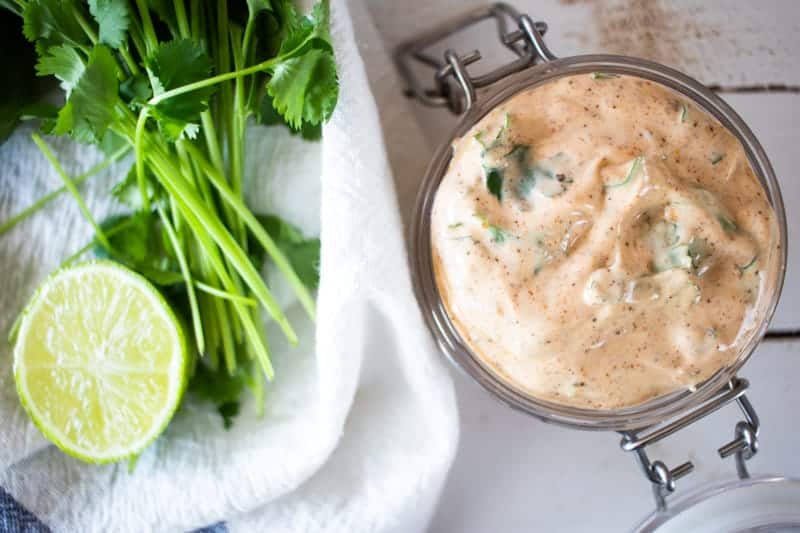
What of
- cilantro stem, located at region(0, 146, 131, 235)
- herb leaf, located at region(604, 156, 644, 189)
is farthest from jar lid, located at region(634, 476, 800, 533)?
cilantro stem, located at region(0, 146, 131, 235)

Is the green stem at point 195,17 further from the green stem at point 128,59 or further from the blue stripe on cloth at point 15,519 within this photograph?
the blue stripe on cloth at point 15,519

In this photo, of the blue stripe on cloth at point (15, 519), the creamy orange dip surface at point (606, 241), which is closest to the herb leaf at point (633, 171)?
the creamy orange dip surface at point (606, 241)

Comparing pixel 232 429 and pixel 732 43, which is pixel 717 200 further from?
pixel 232 429

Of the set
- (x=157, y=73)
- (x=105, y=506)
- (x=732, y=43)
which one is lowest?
(x=105, y=506)

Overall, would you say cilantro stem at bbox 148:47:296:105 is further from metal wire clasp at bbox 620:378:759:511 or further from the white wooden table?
metal wire clasp at bbox 620:378:759:511

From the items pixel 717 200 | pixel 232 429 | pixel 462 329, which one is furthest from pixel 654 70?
pixel 232 429

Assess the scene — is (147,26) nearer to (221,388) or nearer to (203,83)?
(203,83)

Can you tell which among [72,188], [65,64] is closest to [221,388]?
[72,188]
